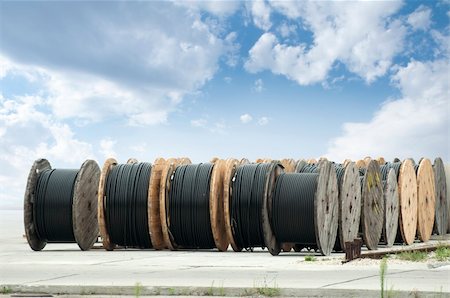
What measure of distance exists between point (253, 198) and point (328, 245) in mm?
1585

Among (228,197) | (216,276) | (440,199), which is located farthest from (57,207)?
(440,199)

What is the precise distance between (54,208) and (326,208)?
5.09m

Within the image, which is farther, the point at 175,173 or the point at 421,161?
the point at 421,161

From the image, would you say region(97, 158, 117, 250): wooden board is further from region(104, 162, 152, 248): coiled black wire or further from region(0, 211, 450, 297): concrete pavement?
region(0, 211, 450, 297): concrete pavement

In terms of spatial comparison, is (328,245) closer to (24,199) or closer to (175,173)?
(175,173)

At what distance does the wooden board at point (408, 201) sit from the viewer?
58.5ft

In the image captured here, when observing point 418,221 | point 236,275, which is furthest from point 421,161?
point 236,275

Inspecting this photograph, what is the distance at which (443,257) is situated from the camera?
11.2 metres

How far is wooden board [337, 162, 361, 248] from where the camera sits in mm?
14383

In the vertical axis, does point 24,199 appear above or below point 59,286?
above

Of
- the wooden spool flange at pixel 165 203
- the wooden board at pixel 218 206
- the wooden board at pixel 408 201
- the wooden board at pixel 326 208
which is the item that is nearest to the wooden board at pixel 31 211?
the wooden spool flange at pixel 165 203

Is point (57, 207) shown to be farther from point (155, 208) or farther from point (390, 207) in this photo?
point (390, 207)

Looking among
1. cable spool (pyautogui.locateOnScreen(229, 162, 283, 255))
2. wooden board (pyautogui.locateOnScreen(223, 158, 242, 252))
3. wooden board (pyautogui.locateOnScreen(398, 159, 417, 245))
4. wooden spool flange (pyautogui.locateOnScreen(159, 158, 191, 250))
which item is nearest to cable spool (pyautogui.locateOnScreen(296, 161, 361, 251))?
cable spool (pyautogui.locateOnScreen(229, 162, 283, 255))

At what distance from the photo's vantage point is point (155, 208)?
14.7 metres
